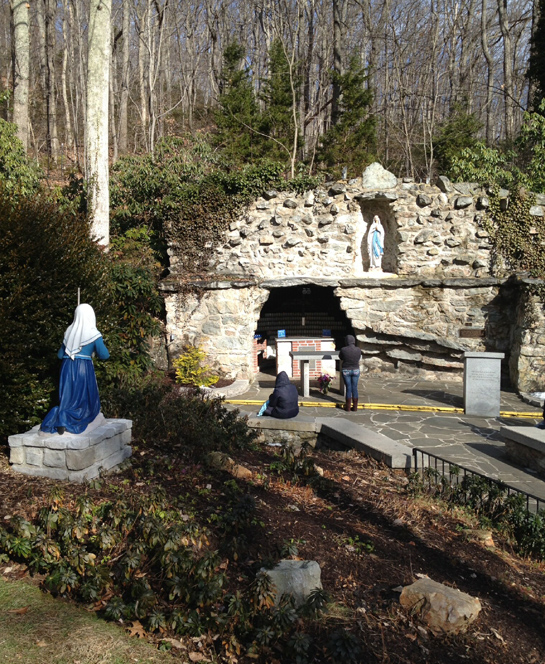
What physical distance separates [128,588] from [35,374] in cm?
312

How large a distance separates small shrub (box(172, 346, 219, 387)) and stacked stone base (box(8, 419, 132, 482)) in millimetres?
6588

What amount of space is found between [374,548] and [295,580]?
4.36ft

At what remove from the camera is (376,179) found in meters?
13.6

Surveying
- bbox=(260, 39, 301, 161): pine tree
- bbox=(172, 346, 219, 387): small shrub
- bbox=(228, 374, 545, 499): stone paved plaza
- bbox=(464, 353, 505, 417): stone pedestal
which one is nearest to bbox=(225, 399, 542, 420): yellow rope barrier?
bbox=(228, 374, 545, 499): stone paved plaza

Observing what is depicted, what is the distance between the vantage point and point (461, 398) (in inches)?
465

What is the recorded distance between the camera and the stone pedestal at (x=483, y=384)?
10516 mm

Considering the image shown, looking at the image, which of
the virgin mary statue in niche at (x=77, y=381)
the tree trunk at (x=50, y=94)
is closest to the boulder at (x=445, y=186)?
the virgin mary statue in niche at (x=77, y=381)

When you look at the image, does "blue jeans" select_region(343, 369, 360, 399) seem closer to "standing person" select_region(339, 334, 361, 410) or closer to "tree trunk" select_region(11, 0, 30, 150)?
"standing person" select_region(339, 334, 361, 410)

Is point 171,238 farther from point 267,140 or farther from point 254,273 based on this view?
point 267,140

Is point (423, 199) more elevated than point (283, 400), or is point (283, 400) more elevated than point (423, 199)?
point (423, 199)

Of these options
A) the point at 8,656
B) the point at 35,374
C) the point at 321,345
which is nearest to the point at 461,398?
the point at 321,345

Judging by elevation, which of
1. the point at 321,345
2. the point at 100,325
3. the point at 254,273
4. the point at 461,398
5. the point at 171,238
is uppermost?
the point at 171,238

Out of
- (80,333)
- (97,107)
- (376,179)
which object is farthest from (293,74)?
(80,333)

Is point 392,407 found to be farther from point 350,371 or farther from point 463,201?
point 463,201
